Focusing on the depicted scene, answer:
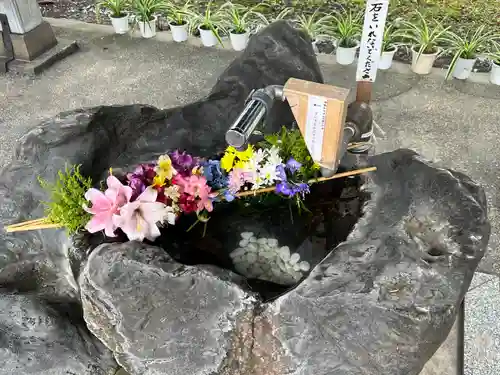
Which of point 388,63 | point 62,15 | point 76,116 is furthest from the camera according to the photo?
point 62,15

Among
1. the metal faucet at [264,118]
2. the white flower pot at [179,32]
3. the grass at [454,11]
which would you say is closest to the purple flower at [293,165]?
the metal faucet at [264,118]

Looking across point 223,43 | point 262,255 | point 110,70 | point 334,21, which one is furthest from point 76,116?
point 334,21

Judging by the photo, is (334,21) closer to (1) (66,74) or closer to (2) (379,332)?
(1) (66,74)

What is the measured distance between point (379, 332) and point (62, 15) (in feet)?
16.0

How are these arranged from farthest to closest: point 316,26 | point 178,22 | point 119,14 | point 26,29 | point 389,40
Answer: point 119,14 < point 178,22 < point 316,26 < point 26,29 < point 389,40

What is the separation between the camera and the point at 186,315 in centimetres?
137

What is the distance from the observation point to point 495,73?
390cm

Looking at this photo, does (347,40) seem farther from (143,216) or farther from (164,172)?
(143,216)

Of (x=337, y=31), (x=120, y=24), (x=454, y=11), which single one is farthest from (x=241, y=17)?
(x=454, y=11)

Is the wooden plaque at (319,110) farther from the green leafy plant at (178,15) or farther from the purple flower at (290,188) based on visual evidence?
the green leafy plant at (178,15)

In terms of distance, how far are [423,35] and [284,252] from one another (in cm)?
290

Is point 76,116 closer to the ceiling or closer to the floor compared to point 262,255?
closer to the ceiling

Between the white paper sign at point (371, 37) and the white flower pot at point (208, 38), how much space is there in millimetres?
2605

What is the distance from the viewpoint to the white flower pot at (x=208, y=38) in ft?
14.6
